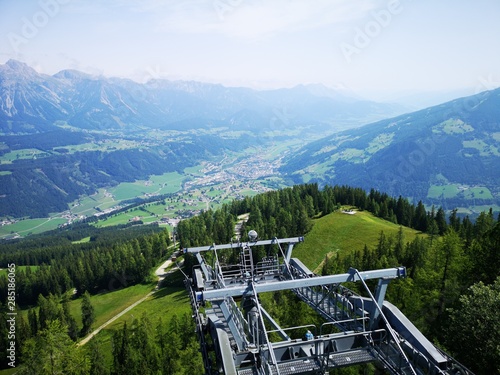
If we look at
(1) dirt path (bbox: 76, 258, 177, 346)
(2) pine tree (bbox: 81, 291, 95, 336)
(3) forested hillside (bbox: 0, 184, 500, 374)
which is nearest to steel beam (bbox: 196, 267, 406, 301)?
(3) forested hillside (bbox: 0, 184, 500, 374)

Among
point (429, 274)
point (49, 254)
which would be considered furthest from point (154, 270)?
point (429, 274)

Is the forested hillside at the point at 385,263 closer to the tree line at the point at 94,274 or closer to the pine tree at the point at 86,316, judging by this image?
the tree line at the point at 94,274

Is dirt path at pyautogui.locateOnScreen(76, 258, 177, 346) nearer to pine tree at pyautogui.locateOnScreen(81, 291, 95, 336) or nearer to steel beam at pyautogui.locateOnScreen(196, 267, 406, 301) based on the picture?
pine tree at pyautogui.locateOnScreen(81, 291, 95, 336)

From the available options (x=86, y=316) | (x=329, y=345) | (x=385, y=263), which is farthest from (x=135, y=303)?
(x=329, y=345)

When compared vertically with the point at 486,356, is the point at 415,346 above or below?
above

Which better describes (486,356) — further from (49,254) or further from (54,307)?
(49,254)

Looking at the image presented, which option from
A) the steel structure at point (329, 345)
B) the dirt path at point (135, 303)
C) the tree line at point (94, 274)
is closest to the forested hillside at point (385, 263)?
the tree line at point (94, 274)
